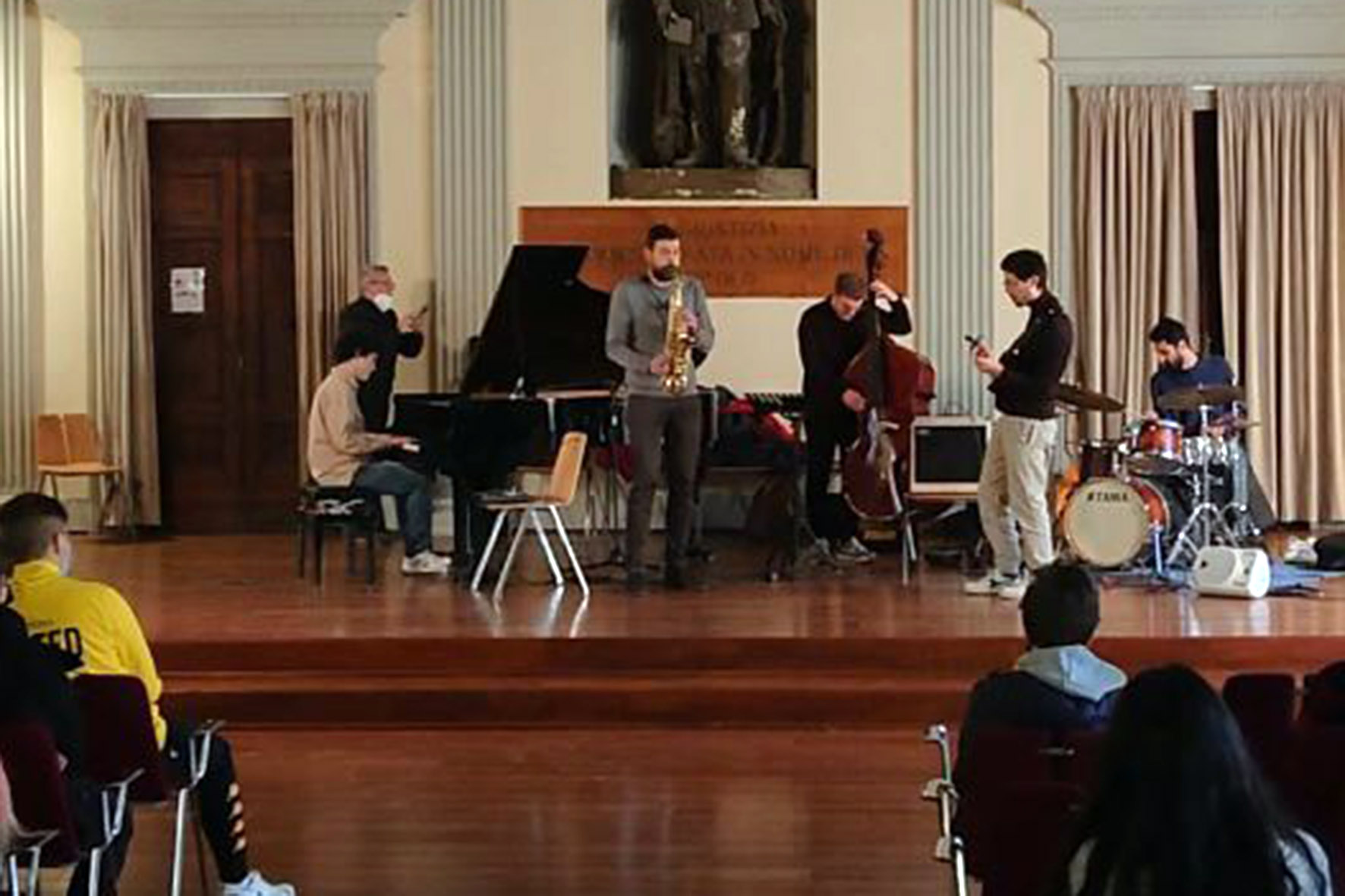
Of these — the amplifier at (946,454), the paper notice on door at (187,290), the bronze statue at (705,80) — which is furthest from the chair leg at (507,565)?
the paper notice on door at (187,290)

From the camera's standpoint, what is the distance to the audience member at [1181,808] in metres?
2.59

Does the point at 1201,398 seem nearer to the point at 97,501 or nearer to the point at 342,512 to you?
the point at 342,512

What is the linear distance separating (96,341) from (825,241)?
4.10m

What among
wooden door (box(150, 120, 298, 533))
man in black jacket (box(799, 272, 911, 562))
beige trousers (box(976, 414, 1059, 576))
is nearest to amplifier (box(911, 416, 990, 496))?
man in black jacket (box(799, 272, 911, 562))

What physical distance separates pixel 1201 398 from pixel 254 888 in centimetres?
566

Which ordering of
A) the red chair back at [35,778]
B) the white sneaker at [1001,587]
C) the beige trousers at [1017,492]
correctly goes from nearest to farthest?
the red chair back at [35,778] → the beige trousers at [1017,492] → the white sneaker at [1001,587]

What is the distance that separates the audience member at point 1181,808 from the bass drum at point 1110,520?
6.14m

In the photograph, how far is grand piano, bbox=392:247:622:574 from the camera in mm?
8820

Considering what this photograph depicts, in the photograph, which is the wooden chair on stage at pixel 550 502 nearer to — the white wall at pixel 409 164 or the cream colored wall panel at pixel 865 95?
the white wall at pixel 409 164

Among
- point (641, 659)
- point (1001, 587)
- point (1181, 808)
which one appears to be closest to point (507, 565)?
point (641, 659)

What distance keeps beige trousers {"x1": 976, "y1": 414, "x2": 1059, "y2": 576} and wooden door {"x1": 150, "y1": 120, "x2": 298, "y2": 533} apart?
473 cm

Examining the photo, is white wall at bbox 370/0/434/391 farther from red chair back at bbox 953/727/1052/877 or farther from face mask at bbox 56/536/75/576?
red chair back at bbox 953/727/1052/877

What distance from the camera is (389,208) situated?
11.4m

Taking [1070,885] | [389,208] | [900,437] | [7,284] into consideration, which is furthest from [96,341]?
[1070,885]
